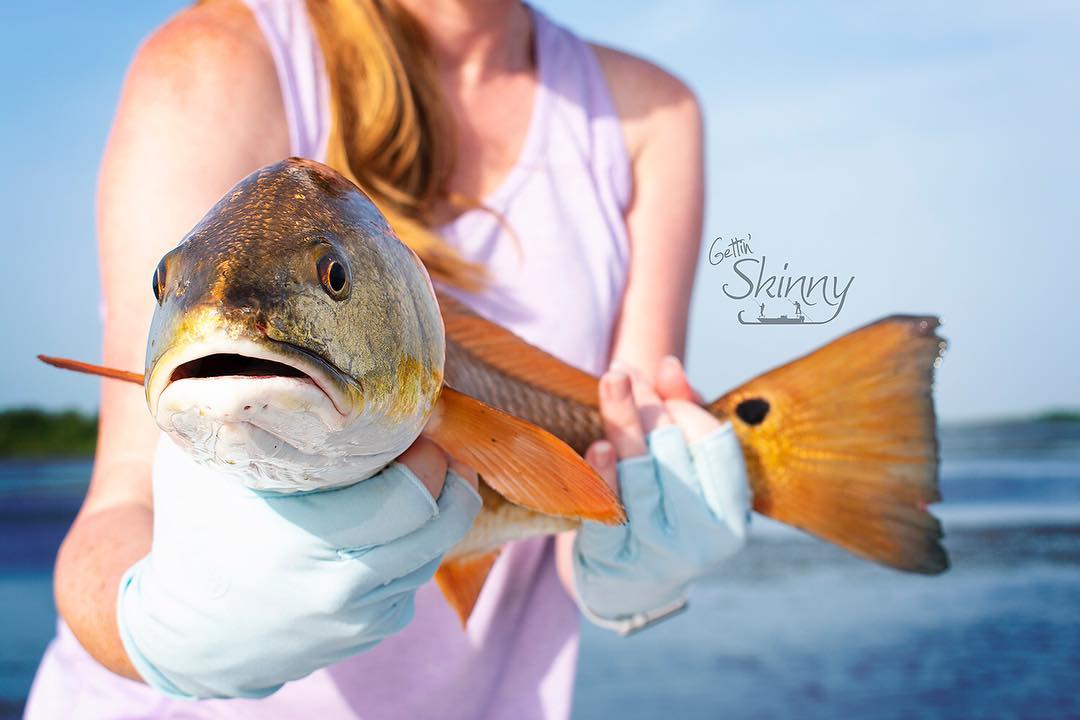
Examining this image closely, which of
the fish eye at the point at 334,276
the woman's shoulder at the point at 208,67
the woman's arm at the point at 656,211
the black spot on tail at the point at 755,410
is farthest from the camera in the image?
the woman's arm at the point at 656,211

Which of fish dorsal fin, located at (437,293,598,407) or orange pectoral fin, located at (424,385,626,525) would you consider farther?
fish dorsal fin, located at (437,293,598,407)

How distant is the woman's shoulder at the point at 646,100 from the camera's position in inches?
102

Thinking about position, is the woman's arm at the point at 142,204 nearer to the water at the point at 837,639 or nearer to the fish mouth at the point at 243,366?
the fish mouth at the point at 243,366

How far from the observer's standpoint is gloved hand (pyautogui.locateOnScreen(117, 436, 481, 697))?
1.30m

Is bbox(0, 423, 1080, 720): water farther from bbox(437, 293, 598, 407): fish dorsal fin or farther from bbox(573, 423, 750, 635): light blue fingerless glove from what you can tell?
bbox(437, 293, 598, 407): fish dorsal fin

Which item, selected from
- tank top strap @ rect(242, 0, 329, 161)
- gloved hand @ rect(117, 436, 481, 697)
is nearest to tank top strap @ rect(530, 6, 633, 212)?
tank top strap @ rect(242, 0, 329, 161)

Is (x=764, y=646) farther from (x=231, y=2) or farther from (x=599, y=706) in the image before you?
(x=231, y=2)

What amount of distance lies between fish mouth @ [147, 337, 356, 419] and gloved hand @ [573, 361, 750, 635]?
3.10 feet

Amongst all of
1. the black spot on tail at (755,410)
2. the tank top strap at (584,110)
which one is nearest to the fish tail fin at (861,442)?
the black spot on tail at (755,410)

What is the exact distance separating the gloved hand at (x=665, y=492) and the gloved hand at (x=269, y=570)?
44 centimetres

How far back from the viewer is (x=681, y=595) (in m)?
2.28

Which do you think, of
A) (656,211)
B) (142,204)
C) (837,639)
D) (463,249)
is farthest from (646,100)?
(837,639)

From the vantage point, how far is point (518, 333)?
2318 mm

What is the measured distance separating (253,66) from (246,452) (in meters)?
1.25
